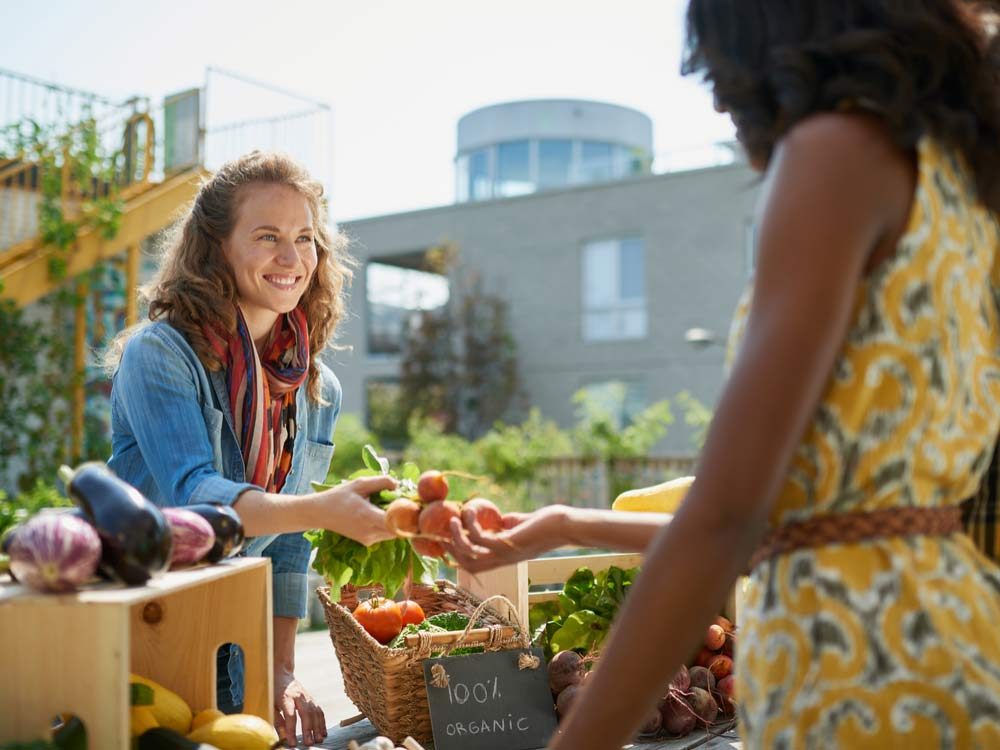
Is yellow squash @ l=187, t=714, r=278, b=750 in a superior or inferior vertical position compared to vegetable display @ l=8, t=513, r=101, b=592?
inferior

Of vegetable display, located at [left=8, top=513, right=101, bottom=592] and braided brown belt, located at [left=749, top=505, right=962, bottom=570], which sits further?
vegetable display, located at [left=8, top=513, right=101, bottom=592]

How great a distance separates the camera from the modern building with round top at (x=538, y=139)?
27.4 m

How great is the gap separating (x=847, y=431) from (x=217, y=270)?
1722 millimetres

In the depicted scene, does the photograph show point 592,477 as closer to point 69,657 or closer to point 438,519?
point 438,519

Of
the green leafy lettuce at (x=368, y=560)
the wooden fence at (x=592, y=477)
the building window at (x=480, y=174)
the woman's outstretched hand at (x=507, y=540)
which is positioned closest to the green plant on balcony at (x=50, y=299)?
the wooden fence at (x=592, y=477)

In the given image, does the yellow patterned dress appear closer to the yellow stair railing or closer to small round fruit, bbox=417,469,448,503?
small round fruit, bbox=417,469,448,503

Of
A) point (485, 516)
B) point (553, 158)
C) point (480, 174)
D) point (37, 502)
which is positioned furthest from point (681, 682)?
point (553, 158)

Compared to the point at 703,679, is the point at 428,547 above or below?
above

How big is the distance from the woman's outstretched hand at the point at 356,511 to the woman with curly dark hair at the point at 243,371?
0.06 m

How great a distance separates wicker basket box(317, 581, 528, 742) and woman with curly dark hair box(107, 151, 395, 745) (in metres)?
0.14

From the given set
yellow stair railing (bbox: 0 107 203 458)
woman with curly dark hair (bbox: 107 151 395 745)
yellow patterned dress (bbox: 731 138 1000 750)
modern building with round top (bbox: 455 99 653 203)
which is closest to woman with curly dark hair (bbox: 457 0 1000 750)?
yellow patterned dress (bbox: 731 138 1000 750)

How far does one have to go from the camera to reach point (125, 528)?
1.37 meters

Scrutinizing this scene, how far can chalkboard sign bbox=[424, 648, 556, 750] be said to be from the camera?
214cm

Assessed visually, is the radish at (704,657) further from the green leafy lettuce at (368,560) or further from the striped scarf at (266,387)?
the striped scarf at (266,387)
